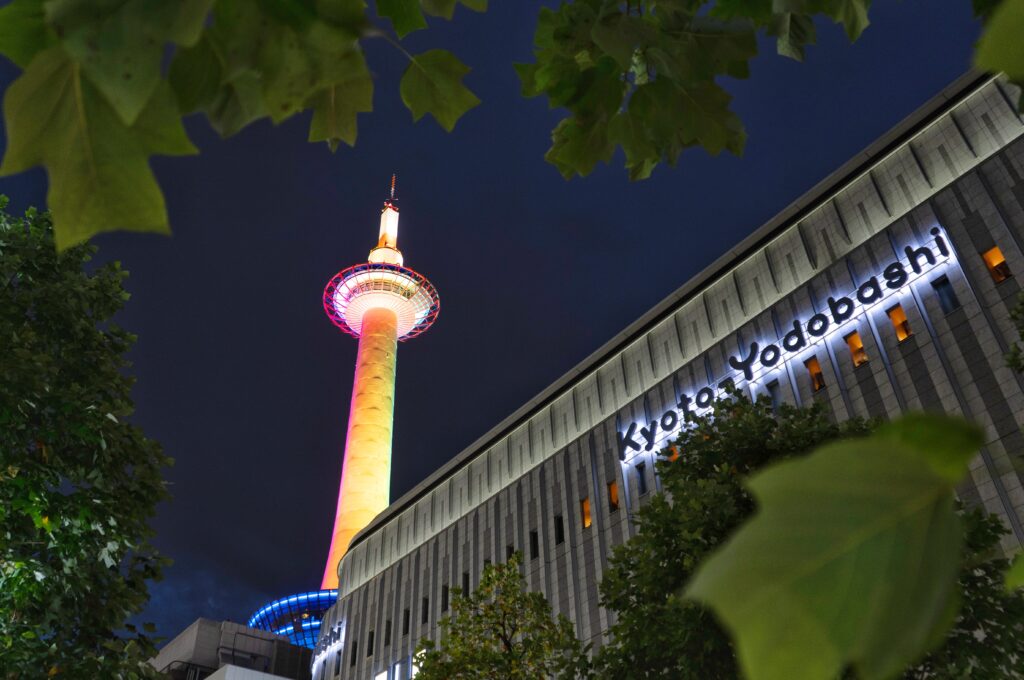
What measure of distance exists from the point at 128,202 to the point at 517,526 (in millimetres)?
30991

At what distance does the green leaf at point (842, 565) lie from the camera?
1.38 ft

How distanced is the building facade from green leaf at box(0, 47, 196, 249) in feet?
56.5

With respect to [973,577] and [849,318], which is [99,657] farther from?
[849,318]

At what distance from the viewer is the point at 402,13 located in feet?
5.29

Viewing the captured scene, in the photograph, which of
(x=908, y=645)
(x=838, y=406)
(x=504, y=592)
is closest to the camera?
(x=908, y=645)

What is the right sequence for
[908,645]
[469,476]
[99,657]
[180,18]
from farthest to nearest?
[469,476]
[99,657]
[180,18]
[908,645]

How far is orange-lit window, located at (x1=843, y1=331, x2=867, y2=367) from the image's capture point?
72.7ft

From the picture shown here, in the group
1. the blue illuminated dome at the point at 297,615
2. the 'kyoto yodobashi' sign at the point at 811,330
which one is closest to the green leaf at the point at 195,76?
the 'kyoto yodobashi' sign at the point at 811,330

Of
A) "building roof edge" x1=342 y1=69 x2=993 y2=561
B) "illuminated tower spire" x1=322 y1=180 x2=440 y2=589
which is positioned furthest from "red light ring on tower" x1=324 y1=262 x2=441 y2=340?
"building roof edge" x1=342 y1=69 x2=993 y2=561

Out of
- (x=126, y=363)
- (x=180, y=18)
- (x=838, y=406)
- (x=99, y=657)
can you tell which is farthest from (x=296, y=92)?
(x=838, y=406)

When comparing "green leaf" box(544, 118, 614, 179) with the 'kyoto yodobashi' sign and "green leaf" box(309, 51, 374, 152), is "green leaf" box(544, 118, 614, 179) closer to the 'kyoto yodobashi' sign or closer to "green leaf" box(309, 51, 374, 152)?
"green leaf" box(309, 51, 374, 152)

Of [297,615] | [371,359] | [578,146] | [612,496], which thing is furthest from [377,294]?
[578,146]

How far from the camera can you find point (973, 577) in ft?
34.2

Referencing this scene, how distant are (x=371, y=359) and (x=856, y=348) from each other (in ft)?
136
